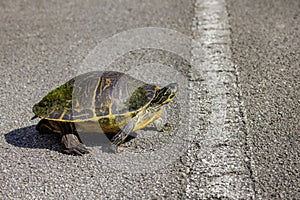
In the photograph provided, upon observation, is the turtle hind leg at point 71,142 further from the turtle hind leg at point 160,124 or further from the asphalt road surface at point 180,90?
the turtle hind leg at point 160,124

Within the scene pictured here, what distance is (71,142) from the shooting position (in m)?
3.25

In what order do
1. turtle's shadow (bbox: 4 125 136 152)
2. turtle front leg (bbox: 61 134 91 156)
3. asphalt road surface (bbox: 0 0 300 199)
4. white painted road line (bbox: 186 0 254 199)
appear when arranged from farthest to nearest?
turtle's shadow (bbox: 4 125 136 152), turtle front leg (bbox: 61 134 91 156), asphalt road surface (bbox: 0 0 300 199), white painted road line (bbox: 186 0 254 199)

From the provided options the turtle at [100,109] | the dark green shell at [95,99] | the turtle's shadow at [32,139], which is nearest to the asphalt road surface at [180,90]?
the turtle's shadow at [32,139]

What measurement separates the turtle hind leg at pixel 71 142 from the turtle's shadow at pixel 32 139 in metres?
0.11

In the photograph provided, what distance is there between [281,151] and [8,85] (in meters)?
2.67

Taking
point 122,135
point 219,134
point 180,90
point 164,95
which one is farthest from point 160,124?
point 180,90

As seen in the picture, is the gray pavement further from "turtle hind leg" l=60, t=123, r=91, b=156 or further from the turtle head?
"turtle hind leg" l=60, t=123, r=91, b=156

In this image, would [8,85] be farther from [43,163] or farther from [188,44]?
[188,44]

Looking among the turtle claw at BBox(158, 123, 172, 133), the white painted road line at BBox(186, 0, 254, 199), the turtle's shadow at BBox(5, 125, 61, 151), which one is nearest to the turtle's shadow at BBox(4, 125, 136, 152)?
the turtle's shadow at BBox(5, 125, 61, 151)

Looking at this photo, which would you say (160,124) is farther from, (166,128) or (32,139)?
(32,139)

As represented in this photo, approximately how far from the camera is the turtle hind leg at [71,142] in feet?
10.6

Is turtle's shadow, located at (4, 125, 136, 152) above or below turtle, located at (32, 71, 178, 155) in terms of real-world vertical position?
below

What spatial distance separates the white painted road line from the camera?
8.99ft

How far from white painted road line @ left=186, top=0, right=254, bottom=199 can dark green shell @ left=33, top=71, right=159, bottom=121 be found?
0.59 meters
